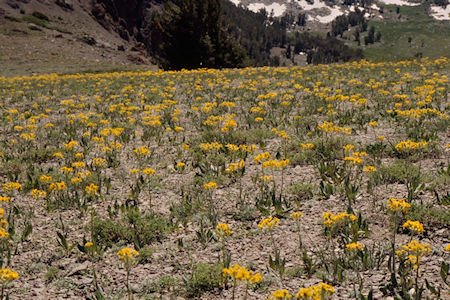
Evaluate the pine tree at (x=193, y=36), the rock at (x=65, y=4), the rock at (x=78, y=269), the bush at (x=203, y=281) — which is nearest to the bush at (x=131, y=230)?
the rock at (x=78, y=269)

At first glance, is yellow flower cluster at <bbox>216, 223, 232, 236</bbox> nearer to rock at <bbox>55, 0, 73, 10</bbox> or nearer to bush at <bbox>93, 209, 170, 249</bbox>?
bush at <bbox>93, 209, 170, 249</bbox>

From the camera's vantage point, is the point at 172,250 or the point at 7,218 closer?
the point at 172,250

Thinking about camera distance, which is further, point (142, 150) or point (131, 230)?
point (142, 150)

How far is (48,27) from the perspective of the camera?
243 feet

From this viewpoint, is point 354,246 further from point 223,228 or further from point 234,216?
point 234,216

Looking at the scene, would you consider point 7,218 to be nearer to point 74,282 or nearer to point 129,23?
point 74,282

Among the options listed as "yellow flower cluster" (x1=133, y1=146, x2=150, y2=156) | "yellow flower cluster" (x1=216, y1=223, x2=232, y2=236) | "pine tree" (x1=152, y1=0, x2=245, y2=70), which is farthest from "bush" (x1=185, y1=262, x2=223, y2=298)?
"pine tree" (x1=152, y1=0, x2=245, y2=70)

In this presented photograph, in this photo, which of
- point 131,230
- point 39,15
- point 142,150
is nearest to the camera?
point 131,230

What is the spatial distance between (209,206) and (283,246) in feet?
6.23

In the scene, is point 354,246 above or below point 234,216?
above

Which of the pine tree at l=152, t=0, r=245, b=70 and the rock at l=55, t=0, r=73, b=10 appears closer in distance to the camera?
the pine tree at l=152, t=0, r=245, b=70

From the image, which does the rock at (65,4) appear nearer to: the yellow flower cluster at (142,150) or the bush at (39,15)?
the bush at (39,15)

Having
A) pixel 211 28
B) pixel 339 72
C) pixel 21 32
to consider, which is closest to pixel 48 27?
pixel 21 32

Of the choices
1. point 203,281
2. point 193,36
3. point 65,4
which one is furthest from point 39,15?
point 203,281
